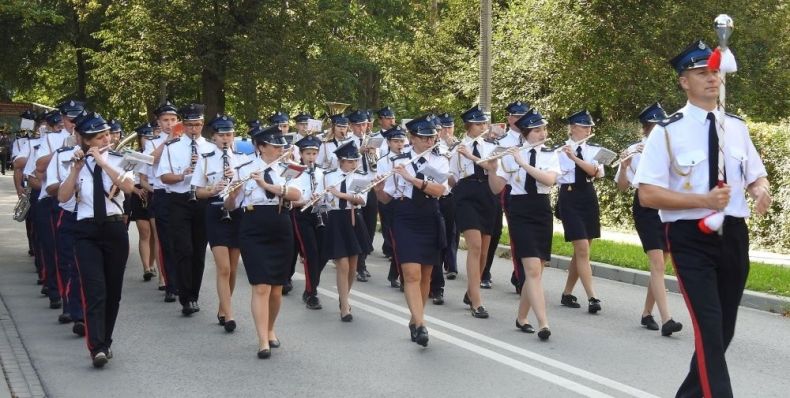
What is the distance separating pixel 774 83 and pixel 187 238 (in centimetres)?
2047

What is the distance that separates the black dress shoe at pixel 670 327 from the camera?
942cm

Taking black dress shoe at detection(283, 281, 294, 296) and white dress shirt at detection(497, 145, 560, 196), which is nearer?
white dress shirt at detection(497, 145, 560, 196)

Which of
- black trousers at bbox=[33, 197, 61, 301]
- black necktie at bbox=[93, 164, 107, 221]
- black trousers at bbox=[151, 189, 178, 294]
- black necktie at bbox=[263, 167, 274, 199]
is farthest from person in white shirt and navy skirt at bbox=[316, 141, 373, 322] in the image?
black trousers at bbox=[33, 197, 61, 301]

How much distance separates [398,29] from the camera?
144ft

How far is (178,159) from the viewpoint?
10.9m

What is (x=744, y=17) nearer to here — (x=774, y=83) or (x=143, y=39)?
(x=774, y=83)

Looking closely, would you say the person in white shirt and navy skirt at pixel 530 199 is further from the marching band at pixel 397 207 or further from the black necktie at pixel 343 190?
the black necktie at pixel 343 190

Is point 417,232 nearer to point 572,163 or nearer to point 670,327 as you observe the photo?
point 670,327

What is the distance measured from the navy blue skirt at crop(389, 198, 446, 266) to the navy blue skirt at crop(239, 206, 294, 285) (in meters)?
0.95

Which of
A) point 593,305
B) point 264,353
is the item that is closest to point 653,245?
point 593,305

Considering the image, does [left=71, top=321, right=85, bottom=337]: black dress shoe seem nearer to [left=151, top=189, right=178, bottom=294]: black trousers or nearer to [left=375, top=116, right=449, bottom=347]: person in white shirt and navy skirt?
[left=151, top=189, right=178, bottom=294]: black trousers

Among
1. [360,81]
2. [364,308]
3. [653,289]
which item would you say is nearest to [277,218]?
[364,308]

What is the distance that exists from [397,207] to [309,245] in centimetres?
242

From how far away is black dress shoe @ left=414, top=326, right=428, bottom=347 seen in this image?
8.92 meters
